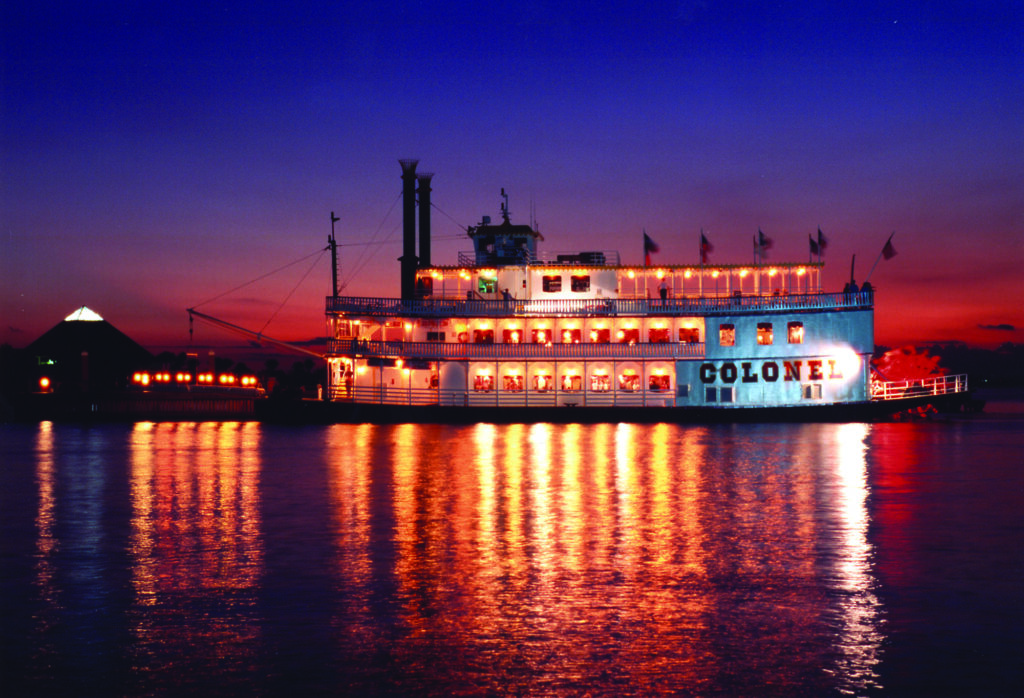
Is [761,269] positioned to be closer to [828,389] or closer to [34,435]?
[828,389]

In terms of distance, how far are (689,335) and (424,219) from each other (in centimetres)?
2037

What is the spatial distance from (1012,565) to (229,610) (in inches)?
486

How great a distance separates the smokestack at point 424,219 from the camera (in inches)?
2389

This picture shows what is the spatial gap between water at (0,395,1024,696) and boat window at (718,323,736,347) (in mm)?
19051

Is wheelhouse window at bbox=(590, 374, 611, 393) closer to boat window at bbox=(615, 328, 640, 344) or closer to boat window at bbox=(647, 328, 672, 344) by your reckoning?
boat window at bbox=(615, 328, 640, 344)

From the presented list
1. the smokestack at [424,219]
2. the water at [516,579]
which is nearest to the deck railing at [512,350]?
the smokestack at [424,219]

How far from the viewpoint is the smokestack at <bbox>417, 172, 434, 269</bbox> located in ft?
199

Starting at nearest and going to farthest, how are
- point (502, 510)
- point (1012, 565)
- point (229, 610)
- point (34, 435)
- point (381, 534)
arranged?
point (229, 610), point (1012, 565), point (381, 534), point (502, 510), point (34, 435)

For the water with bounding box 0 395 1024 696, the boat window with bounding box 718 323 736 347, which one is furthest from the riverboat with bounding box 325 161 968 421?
the water with bounding box 0 395 1024 696

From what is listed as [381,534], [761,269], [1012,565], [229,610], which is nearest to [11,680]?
[229,610]

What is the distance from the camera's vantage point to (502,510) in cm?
2114

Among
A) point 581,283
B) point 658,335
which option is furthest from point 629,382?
point 581,283

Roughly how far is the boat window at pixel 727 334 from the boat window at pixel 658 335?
109 inches

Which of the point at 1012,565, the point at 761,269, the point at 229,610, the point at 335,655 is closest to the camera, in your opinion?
the point at 335,655
